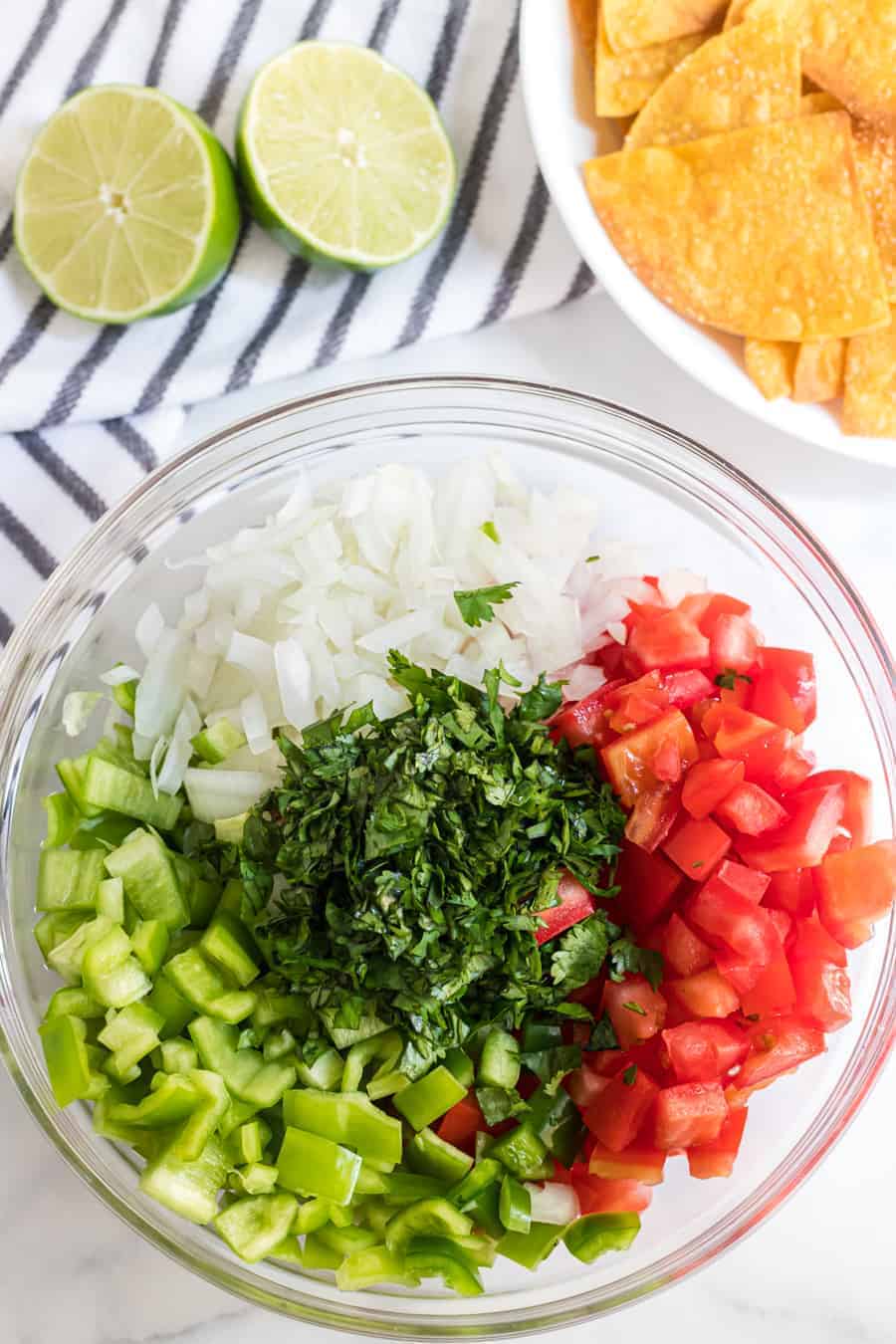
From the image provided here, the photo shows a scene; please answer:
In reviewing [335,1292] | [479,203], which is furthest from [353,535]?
[335,1292]

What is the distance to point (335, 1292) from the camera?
1795mm

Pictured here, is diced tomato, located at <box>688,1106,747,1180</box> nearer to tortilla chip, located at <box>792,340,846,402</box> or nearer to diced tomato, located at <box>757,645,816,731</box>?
diced tomato, located at <box>757,645,816,731</box>

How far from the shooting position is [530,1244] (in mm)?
1570

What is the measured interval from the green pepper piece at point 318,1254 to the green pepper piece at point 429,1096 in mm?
215

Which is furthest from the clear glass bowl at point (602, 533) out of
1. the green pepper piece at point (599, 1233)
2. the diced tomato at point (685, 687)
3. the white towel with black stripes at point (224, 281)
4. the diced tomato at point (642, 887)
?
the diced tomato at point (642, 887)

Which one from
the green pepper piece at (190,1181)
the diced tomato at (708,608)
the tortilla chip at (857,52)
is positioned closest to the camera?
the green pepper piece at (190,1181)

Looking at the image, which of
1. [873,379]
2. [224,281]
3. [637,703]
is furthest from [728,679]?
[224,281]

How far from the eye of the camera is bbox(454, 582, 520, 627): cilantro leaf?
169 centimetres

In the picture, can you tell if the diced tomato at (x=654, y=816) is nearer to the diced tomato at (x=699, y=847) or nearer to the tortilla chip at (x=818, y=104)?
the diced tomato at (x=699, y=847)

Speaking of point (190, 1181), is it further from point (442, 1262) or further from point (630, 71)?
point (630, 71)

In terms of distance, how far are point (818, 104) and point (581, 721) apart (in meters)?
1.06

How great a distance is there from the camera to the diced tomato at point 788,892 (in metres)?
1.59

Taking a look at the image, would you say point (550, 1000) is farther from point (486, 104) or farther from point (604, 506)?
point (486, 104)

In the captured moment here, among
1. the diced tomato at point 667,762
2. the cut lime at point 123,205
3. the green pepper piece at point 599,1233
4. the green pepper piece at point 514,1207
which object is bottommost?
the green pepper piece at point 599,1233
